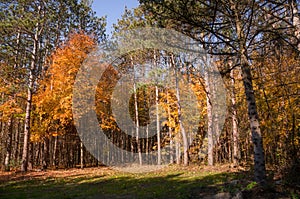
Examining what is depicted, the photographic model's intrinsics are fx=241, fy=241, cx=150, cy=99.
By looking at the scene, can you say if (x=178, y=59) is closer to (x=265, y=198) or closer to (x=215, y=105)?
(x=215, y=105)

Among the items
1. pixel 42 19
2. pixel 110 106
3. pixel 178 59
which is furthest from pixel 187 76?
pixel 42 19

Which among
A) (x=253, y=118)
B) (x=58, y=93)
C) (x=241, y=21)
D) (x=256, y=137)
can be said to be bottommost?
(x=256, y=137)

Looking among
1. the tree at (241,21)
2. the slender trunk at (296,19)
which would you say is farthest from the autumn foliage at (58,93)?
the slender trunk at (296,19)

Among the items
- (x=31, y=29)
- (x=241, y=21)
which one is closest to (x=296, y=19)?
(x=241, y=21)

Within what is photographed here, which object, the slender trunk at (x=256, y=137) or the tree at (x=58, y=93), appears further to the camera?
the tree at (x=58, y=93)

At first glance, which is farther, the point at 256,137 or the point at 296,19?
the point at 296,19

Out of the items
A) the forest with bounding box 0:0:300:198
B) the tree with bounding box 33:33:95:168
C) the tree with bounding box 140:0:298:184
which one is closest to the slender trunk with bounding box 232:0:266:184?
the tree with bounding box 140:0:298:184

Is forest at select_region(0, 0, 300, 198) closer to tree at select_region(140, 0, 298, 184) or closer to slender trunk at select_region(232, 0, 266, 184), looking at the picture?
tree at select_region(140, 0, 298, 184)

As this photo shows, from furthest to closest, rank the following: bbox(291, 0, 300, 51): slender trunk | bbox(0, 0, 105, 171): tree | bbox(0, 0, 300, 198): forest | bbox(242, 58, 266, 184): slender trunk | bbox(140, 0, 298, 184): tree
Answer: bbox(0, 0, 105, 171): tree, bbox(0, 0, 300, 198): forest, bbox(291, 0, 300, 51): slender trunk, bbox(140, 0, 298, 184): tree, bbox(242, 58, 266, 184): slender trunk

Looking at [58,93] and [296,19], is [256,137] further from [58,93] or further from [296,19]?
[58,93]

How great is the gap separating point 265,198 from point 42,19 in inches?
550

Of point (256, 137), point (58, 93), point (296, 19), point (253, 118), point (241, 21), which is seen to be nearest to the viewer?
point (256, 137)

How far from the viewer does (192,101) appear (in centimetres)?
1602

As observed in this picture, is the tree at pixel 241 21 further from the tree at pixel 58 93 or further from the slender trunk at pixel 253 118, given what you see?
the tree at pixel 58 93
